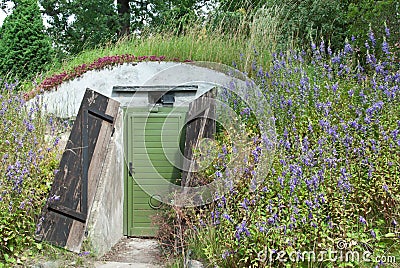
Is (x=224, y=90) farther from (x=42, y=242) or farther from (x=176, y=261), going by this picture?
(x=42, y=242)

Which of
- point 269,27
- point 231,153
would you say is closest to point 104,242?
point 231,153

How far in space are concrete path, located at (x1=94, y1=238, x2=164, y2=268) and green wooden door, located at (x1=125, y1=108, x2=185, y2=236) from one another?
49 centimetres

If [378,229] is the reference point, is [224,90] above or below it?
above

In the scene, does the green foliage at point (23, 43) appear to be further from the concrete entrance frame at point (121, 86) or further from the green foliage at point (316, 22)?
the green foliage at point (316, 22)

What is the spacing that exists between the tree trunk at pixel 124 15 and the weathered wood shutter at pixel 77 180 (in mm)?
8643

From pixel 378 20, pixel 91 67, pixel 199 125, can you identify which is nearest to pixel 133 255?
pixel 199 125

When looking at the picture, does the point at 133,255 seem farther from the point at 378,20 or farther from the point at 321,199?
the point at 378,20

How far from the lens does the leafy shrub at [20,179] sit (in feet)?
13.4

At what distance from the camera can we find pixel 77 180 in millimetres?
5023

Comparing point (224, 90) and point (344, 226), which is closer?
point (344, 226)

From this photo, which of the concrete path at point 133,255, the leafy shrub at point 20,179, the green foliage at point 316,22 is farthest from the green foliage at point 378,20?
the leafy shrub at point 20,179

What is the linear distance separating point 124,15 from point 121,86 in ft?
23.3

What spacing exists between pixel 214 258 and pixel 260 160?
0.99 meters

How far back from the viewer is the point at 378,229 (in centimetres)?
349
